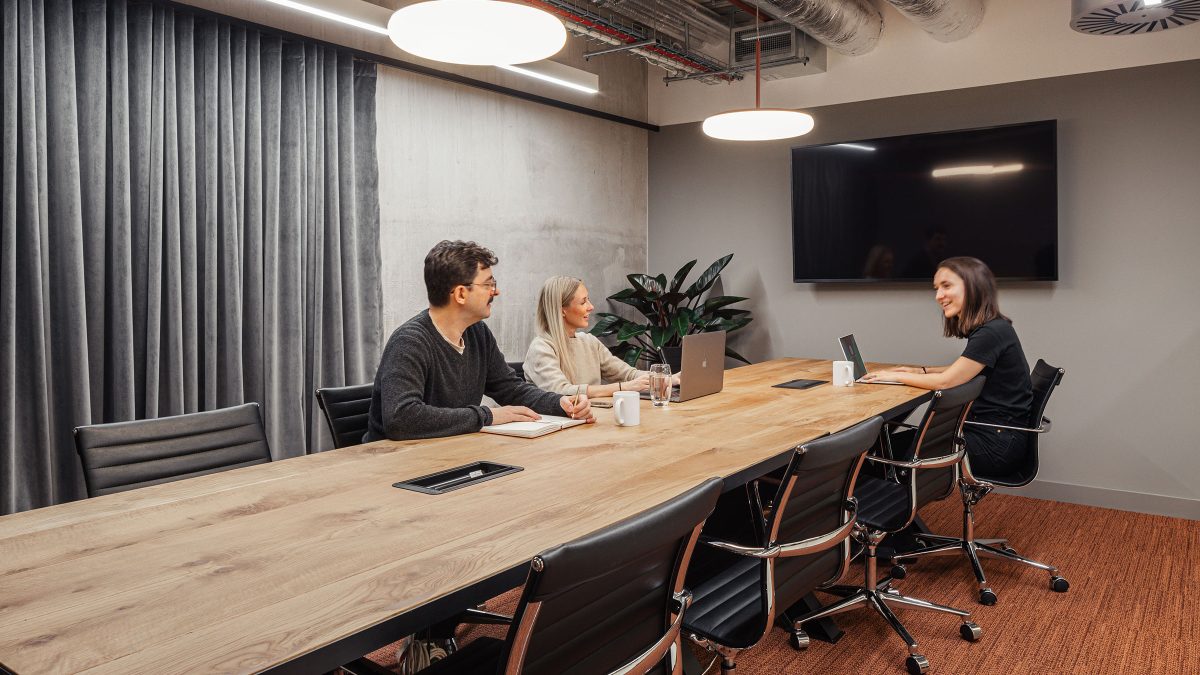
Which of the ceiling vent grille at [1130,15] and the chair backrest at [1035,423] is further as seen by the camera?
the chair backrest at [1035,423]

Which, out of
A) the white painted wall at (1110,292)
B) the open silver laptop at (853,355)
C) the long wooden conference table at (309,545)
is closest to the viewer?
the long wooden conference table at (309,545)

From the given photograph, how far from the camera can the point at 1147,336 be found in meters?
4.48

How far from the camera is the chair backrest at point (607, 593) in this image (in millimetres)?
→ 1137

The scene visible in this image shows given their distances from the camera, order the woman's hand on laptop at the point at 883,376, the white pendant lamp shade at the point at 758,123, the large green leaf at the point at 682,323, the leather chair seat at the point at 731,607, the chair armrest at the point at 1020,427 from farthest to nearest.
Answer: the large green leaf at the point at 682,323 → the woman's hand on laptop at the point at 883,376 → the white pendant lamp shade at the point at 758,123 → the chair armrest at the point at 1020,427 → the leather chair seat at the point at 731,607

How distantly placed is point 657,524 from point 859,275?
4.35 meters

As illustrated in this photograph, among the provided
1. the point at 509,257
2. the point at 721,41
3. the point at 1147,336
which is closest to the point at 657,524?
the point at 509,257

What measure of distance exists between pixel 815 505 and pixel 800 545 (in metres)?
0.15

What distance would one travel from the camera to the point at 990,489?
11.2 feet

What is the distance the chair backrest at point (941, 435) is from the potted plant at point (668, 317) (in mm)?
2442

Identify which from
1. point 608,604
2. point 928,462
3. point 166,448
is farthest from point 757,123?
point 608,604

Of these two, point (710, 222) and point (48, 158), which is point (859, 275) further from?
point (48, 158)

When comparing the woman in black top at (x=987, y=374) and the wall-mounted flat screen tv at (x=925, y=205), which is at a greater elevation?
the wall-mounted flat screen tv at (x=925, y=205)

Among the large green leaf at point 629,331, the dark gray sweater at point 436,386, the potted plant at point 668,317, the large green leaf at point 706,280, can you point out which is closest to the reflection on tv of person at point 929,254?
the potted plant at point 668,317

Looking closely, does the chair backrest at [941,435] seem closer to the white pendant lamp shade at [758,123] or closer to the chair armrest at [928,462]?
the chair armrest at [928,462]
